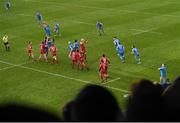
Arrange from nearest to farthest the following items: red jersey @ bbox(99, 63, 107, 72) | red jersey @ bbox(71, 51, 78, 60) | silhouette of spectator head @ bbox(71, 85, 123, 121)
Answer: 1. silhouette of spectator head @ bbox(71, 85, 123, 121)
2. red jersey @ bbox(99, 63, 107, 72)
3. red jersey @ bbox(71, 51, 78, 60)

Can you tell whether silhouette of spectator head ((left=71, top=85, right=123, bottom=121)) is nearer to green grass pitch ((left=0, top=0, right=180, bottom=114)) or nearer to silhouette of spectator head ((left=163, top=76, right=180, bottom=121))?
silhouette of spectator head ((left=163, top=76, right=180, bottom=121))

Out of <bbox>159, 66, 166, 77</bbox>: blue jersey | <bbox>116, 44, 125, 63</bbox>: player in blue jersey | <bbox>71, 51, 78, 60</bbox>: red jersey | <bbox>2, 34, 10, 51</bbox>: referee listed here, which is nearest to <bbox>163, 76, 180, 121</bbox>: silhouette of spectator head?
<bbox>159, 66, 166, 77</bbox>: blue jersey

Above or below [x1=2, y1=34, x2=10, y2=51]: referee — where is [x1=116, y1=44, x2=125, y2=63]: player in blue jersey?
below

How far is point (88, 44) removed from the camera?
1258 inches

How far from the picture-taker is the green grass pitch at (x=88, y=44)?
23141 millimetres

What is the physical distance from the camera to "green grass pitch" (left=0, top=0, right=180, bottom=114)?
2314 centimetres

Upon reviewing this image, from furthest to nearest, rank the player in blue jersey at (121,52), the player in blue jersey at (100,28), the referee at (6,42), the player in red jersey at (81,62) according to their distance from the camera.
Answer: the player in blue jersey at (100,28)
the referee at (6,42)
the player in blue jersey at (121,52)
the player in red jersey at (81,62)

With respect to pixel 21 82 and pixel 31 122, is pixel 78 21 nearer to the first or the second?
pixel 21 82

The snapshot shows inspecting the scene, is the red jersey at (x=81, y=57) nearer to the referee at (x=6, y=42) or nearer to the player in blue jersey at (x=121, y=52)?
the player in blue jersey at (x=121, y=52)

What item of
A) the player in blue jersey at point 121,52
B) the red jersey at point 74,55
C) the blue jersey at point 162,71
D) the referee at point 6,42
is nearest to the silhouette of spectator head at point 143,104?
the blue jersey at point 162,71

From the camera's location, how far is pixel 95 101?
2662 millimetres

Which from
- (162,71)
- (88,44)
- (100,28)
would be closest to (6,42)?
(88,44)

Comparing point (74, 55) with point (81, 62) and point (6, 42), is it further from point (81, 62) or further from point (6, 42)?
point (6, 42)

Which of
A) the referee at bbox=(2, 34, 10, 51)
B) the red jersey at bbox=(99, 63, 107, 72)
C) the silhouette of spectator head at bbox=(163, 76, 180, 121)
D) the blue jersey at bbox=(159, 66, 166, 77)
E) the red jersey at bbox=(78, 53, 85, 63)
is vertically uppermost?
the silhouette of spectator head at bbox=(163, 76, 180, 121)
